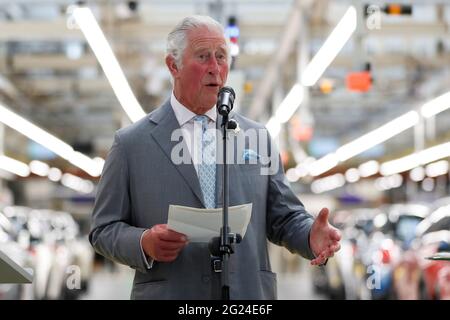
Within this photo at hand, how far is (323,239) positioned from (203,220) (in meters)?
0.40

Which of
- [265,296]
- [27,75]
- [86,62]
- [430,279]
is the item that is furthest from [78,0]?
[27,75]

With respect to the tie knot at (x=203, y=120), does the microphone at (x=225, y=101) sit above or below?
below

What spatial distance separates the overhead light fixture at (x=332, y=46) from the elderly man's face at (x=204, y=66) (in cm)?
435

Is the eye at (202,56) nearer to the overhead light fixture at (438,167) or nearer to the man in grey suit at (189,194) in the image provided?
the man in grey suit at (189,194)

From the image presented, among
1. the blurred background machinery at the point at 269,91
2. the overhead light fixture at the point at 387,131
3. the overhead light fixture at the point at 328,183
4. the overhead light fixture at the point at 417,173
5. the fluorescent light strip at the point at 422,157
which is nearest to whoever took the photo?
the blurred background machinery at the point at 269,91

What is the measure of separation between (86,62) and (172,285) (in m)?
13.1

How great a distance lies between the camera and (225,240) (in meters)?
2.93

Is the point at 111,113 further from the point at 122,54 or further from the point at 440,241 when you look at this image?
the point at 440,241

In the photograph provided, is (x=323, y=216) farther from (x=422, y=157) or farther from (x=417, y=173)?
(x=417, y=173)

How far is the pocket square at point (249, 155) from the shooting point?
3.35m

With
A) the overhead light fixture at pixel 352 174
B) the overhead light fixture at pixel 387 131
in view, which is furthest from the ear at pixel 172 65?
the overhead light fixture at pixel 352 174

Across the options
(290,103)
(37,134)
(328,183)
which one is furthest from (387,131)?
(328,183)

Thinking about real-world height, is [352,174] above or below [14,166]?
above
